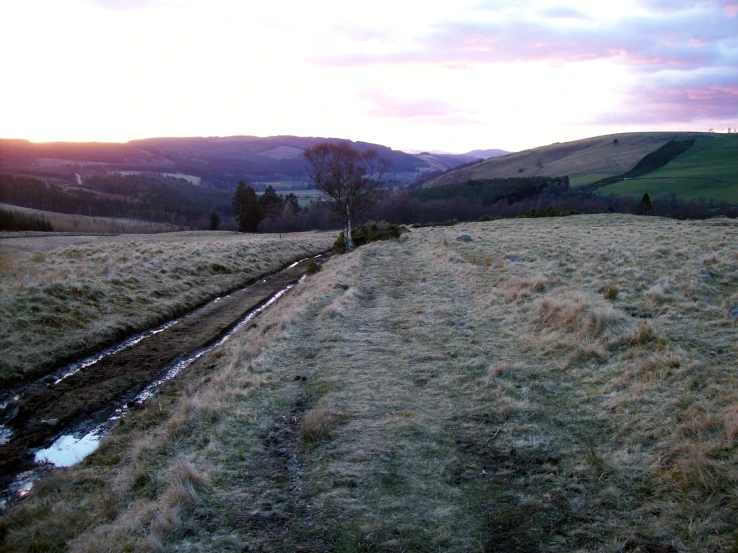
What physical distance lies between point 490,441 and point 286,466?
9.69 feet

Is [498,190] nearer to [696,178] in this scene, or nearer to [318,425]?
[696,178]

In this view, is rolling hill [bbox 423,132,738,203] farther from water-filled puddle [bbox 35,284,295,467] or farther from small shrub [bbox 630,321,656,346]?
water-filled puddle [bbox 35,284,295,467]

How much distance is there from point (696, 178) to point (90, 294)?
445 feet

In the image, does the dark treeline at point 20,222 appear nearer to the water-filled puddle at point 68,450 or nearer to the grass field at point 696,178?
the water-filled puddle at point 68,450

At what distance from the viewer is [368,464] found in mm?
6035

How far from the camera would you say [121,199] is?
12938cm

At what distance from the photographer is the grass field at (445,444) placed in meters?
4.75

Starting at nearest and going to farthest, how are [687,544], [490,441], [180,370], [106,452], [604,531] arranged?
[687,544] < [604,531] < [490,441] < [106,452] < [180,370]

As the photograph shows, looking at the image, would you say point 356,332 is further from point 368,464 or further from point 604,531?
point 604,531

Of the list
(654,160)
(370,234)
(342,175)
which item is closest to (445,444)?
(342,175)

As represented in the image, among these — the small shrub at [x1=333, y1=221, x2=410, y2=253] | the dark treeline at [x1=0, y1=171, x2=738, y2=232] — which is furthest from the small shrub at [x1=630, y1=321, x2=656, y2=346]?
the dark treeline at [x1=0, y1=171, x2=738, y2=232]

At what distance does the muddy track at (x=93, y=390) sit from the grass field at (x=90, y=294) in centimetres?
123

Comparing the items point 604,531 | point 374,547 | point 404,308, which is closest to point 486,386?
point 604,531

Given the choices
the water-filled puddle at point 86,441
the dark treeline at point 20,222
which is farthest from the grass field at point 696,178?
the dark treeline at point 20,222
